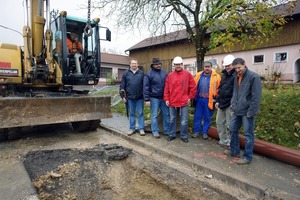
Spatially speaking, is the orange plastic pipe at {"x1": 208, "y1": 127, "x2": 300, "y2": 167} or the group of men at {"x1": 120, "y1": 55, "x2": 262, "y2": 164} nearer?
the orange plastic pipe at {"x1": 208, "y1": 127, "x2": 300, "y2": 167}

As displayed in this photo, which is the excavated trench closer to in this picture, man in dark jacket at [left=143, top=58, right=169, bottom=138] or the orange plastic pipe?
man in dark jacket at [left=143, top=58, right=169, bottom=138]

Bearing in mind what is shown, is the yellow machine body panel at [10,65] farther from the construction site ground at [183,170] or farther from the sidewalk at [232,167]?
the sidewalk at [232,167]

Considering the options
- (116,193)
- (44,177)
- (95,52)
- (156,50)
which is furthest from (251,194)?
(156,50)

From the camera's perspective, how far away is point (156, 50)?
2986 cm

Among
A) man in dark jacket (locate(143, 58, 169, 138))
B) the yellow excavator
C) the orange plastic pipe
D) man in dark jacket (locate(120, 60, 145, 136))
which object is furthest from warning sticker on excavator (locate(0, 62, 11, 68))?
the orange plastic pipe

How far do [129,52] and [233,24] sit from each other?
30045mm

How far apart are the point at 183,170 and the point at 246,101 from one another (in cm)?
162

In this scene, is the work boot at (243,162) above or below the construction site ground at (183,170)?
above

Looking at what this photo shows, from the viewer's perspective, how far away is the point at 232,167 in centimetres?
387

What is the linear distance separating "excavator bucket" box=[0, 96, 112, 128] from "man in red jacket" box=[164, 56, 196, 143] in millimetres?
1731

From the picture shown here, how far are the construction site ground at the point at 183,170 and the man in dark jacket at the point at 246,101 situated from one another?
371mm

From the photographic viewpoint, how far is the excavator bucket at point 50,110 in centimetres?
491

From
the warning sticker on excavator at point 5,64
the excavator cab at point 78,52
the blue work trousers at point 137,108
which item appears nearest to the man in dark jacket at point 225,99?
the blue work trousers at point 137,108

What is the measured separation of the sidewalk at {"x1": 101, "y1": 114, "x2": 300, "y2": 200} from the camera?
3.24 metres
